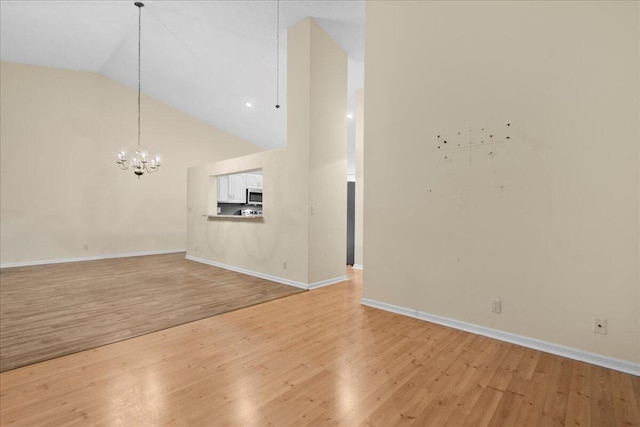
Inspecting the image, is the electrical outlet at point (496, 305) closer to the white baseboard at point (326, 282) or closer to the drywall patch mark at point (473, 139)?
the drywall patch mark at point (473, 139)

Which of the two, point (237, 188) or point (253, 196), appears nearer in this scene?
point (237, 188)

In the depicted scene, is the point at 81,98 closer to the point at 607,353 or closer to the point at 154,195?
the point at 154,195

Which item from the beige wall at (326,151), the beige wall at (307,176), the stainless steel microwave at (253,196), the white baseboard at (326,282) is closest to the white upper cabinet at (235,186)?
the stainless steel microwave at (253,196)

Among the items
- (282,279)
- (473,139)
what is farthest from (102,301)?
(473,139)

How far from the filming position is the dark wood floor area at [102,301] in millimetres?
2693

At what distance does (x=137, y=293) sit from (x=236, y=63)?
4.42 metres

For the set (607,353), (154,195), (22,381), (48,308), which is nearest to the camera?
(22,381)

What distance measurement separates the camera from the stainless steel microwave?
953cm

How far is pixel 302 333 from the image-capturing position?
2.84 meters

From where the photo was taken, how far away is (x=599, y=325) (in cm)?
226

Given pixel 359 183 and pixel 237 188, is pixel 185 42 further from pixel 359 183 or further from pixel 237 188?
pixel 237 188

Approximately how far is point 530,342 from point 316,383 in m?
1.87

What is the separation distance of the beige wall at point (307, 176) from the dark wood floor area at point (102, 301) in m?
0.53

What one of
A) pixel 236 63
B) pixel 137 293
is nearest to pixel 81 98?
pixel 236 63
